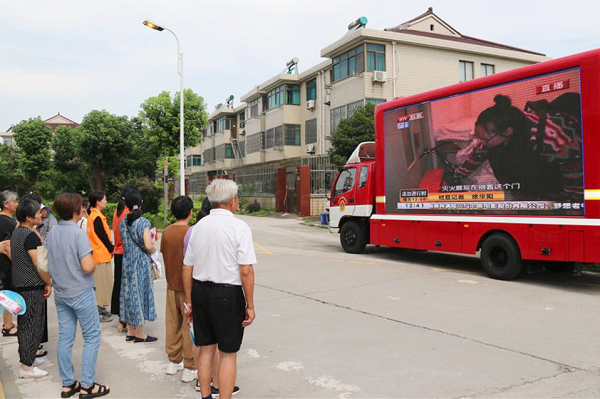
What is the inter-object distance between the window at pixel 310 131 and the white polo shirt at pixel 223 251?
30623mm

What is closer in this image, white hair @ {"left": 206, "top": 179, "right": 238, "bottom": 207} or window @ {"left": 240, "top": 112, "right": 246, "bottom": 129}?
white hair @ {"left": 206, "top": 179, "right": 238, "bottom": 207}

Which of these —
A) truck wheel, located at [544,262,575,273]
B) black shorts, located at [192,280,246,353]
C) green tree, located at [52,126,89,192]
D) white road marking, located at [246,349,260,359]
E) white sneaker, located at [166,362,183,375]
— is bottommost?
white road marking, located at [246,349,260,359]

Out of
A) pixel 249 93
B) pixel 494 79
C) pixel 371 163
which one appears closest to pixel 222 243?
pixel 494 79

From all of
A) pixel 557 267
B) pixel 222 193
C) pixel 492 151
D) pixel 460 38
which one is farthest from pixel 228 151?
pixel 222 193

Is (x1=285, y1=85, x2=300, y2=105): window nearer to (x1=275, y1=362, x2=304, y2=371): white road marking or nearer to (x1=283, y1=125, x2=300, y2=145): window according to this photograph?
(x1=283, y1=125, x2=300, y2=145): window

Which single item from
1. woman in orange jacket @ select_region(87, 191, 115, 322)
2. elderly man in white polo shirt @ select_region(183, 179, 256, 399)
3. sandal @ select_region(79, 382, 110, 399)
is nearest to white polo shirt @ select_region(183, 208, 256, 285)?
elderly man in white polo shirt @ select_region(183, 179, 256, 399)

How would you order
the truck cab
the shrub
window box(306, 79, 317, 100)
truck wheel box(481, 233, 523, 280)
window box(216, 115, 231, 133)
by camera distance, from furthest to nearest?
window box(216, 115, 231, 133), window box(306, 79, 317, 100), the shrub, the truck cab, truck wheel box(481, 233, 523, 280)

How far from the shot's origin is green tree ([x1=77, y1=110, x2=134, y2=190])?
25.9 meters

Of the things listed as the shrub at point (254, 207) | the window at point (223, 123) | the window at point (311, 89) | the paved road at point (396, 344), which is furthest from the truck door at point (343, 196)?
the window at point (223, 123)

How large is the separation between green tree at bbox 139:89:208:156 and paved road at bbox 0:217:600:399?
18283 mm

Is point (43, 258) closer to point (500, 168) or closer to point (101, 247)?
point (101, 247)

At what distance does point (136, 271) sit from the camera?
18.3 ft

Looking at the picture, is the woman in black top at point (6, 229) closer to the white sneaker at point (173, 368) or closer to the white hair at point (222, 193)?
the white sneaker at point (173, 368)

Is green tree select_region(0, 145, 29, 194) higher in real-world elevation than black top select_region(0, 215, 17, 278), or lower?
higher
